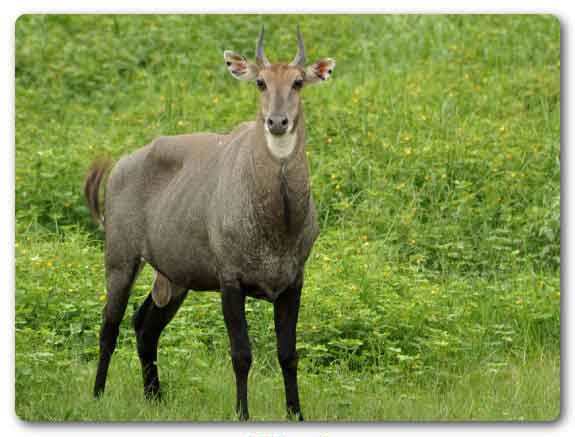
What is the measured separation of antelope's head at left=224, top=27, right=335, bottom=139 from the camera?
585 cm

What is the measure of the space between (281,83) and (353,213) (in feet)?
8.72

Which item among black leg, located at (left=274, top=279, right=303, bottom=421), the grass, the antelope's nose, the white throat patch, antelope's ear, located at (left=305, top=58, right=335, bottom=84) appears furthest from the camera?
the grass

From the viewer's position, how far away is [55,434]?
6383 millimetres

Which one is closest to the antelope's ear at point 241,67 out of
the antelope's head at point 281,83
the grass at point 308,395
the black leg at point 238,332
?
the antelope's head at point 281,83

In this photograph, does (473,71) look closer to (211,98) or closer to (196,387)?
(211,98)

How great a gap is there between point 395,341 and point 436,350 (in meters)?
0.24

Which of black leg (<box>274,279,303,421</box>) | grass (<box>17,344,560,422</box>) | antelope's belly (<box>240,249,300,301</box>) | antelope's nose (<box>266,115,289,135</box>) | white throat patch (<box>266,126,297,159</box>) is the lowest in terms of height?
grass (<box>17,344,560,422</box>)

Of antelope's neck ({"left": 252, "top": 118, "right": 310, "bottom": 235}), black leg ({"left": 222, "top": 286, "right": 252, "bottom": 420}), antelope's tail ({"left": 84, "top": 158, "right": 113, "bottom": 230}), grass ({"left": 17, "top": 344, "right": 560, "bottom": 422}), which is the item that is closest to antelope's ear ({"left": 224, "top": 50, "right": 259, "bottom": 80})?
antelope's neck ({"left": 252, "top": 118, "right": 310, "bottom": 235})

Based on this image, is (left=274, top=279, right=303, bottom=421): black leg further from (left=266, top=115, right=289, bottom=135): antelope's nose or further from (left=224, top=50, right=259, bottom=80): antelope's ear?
(left=224, top=50, right=259, bottom=80): antelope's ear

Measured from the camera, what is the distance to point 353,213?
8.50 meters

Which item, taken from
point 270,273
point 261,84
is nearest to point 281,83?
point 261,84

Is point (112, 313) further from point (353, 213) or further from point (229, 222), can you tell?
point (353, 213)

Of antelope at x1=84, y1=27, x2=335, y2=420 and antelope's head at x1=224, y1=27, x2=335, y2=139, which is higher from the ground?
antelope's head at x1=224, y1=27, x2=335, y2=139

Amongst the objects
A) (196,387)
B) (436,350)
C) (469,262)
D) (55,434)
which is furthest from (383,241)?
(55,434)
